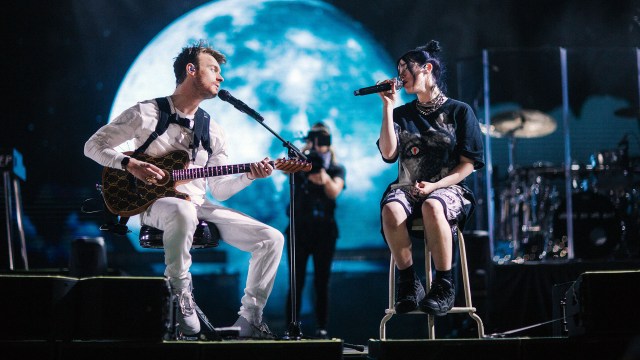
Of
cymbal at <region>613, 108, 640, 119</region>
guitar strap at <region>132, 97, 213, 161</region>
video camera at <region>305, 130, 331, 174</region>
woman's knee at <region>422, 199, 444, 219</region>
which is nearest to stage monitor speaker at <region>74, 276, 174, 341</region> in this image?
guitar strap at <region>132, 97, 213, 161</region>

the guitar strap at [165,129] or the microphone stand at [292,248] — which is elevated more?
the guitar strap at [165,129]

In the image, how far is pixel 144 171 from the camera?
4051 millimetres

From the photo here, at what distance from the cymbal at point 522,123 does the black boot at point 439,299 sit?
13.1 feet

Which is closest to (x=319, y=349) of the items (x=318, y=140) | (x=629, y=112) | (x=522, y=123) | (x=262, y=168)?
(x=262, y=168)

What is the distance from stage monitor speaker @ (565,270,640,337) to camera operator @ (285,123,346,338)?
8.59 ft

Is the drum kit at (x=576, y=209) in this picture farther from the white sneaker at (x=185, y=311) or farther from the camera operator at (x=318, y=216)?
the white sneaker at (x=185, y=311)

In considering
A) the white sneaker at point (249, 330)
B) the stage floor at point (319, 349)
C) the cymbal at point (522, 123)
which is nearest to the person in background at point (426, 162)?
the stage floor at point (319, 349)

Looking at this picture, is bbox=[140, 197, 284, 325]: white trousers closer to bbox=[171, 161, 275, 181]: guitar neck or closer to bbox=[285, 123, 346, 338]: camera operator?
bbox=[171, 161, 275, 181]: guitar neck

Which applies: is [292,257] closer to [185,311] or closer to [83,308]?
[185,311]

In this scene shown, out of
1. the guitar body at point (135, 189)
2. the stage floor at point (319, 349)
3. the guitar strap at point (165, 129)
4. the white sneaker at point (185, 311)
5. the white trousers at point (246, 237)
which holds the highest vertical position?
the guitar strap at point (165, 129)

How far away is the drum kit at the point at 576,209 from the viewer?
22.2 feet

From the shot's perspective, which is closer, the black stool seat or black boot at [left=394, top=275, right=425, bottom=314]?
black boot at [left=394, top=275, right=425, bottom=314]

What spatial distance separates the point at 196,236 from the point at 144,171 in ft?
1.60

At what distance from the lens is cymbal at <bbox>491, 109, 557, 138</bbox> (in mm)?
7516
